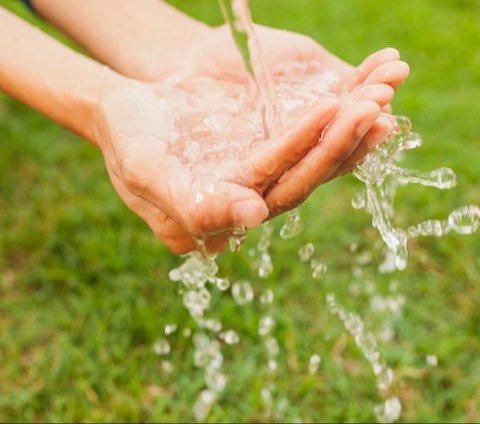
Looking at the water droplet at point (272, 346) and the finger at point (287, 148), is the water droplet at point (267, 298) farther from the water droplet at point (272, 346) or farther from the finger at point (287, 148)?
the finger at point (287, 148)

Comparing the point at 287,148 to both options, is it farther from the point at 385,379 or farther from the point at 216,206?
the point at 385,379

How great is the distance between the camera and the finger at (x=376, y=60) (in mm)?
1498

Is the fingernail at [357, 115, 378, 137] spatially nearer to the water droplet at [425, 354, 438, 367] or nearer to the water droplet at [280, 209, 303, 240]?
the water droplet at [280, 209, 303, 240]

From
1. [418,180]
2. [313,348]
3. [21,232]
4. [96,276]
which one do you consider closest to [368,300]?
[313,348]

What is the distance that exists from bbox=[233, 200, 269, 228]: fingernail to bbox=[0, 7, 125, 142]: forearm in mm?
516

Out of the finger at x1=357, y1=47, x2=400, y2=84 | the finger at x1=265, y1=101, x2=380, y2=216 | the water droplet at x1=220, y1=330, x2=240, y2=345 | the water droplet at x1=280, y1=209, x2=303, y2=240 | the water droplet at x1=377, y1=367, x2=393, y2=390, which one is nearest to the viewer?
the finger at x1=265, y1=101, x2=380, y2=216

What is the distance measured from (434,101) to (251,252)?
3.81 feet

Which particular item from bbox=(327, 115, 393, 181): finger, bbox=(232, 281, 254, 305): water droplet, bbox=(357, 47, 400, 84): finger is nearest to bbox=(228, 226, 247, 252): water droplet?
bbox=(327, 115, 393, 181): finger

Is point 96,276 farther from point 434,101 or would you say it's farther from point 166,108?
point 434,101

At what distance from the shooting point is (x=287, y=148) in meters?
1.31

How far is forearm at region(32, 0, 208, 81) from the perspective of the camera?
1980 mm

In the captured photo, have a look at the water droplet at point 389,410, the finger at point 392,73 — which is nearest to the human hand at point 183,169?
the finger at point 392,73

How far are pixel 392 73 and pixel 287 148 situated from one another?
0.89ft

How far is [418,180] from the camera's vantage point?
5.34 ft
